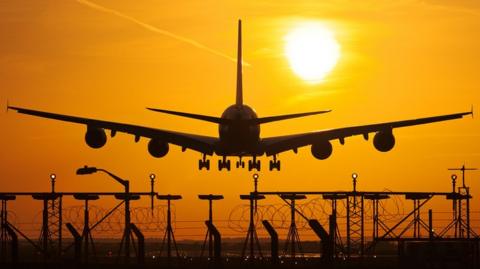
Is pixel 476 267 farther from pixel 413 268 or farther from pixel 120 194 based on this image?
pixel 120 194

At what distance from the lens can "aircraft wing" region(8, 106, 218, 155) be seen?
101438 millimetres

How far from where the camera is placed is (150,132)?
106m

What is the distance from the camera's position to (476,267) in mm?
92812

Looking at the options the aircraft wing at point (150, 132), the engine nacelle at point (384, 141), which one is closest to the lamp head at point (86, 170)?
the aircraft wing at point (150, 132)

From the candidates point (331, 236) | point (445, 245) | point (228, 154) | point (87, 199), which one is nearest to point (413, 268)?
point (445, 245)

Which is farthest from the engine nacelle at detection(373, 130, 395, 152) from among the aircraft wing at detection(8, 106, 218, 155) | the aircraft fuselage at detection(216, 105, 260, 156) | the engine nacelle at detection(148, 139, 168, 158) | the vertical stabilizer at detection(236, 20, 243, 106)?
the vertical stabilizer at detection(236, 20, 243, 106)

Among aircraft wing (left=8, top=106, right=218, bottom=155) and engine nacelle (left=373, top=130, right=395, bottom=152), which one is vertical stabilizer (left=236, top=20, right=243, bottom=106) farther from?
engine nacelle (left=373, top=130, right=395, bottom=152)

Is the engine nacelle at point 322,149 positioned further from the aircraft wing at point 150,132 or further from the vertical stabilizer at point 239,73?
the vertical stabilizer at point 239,73

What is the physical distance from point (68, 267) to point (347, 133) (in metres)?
32.5

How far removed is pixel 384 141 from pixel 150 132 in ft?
70.8

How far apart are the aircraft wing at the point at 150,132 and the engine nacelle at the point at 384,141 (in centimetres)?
1534

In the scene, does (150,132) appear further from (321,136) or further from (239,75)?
(239,75)

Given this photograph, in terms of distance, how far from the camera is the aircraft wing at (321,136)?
105312mm

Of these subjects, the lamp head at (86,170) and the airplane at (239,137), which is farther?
the airplane at (239,137)
